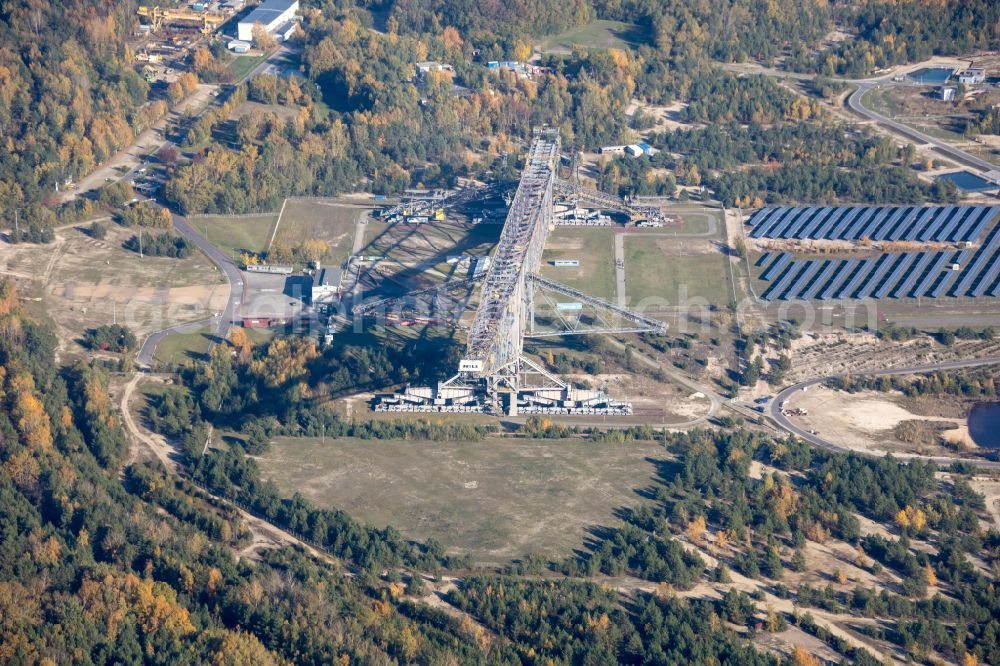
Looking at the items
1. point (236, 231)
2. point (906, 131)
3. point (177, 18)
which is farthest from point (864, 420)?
point (177, 18)

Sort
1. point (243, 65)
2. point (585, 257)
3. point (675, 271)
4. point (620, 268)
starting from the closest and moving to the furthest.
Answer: point (675, 271)
point (620, 268)
point (585, 257)
point (243, 65)

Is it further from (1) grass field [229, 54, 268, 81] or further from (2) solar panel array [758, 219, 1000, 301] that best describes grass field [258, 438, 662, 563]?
(1) grass field [229, 54, 268, 81]

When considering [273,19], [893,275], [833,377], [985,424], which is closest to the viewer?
[985,424]

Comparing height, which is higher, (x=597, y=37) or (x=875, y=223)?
(x=597, y=37)

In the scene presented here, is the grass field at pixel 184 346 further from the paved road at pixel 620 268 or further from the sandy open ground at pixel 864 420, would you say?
the sandy open ground at pixel 864 420

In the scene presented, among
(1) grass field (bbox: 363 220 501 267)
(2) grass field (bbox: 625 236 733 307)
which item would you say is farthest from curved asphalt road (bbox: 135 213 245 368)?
(2) grass field (bbox: 625 236 733 307)

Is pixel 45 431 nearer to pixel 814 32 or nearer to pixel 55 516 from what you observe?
pixel 55 516

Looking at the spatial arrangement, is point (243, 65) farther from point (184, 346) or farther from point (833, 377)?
point (833, 377)
